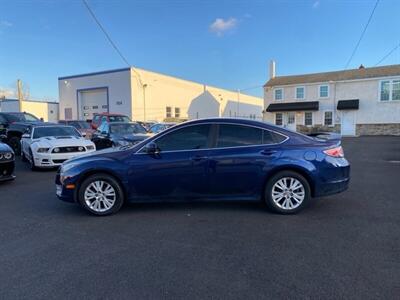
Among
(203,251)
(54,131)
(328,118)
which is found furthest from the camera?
(328,118)

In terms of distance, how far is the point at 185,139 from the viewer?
205 inches

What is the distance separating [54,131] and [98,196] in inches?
286

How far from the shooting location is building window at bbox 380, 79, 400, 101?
27.0 metres

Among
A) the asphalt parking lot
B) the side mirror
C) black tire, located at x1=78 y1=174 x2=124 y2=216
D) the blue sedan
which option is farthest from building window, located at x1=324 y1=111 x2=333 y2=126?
black tire, located at x1=78 y1=174 x2=124 y2=216

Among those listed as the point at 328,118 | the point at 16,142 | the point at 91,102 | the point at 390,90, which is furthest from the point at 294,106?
the point at 16,142

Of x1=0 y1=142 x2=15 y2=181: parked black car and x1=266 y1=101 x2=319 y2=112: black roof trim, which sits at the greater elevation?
x1=266 y1=101 x2=319 y2=112: black roof trim

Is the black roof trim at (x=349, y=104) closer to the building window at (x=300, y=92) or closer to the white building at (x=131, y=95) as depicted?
the building window at (x=300, y=92)

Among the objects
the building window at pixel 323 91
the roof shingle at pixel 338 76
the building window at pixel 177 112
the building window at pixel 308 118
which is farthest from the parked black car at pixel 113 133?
the building window at pixel 177 112

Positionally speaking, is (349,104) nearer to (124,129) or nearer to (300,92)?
(300,92)

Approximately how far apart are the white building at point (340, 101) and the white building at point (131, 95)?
10516 mm

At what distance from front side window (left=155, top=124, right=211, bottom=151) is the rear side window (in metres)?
0.27

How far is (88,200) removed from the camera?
5172 millimetres

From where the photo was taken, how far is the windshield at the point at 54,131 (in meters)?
10.9

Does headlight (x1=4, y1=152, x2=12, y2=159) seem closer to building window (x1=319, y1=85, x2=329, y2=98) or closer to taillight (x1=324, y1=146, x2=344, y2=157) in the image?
taillight (x1=324, y1=146, x2=344, y2=157)
